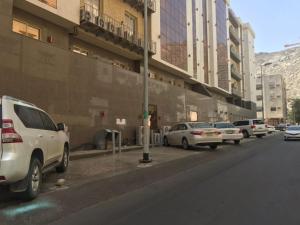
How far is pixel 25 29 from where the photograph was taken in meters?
21.6

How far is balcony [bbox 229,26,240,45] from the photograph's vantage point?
247 feet

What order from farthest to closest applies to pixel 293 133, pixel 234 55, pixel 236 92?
pixel 234 55 < pixel 236 92 < pixel 293 133

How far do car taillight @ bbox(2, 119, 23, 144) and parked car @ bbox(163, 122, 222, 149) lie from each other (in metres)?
16.4

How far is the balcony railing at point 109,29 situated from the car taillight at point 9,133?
56.9ft

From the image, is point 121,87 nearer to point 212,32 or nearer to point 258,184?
point 258,184

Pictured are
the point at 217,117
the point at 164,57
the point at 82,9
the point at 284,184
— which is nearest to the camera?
the point at 284,184

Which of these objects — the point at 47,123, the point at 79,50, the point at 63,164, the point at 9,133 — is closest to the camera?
the point at 9,133

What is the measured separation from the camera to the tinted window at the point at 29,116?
859 cm

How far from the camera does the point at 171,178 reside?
40.7 ft

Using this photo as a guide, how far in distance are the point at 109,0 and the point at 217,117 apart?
30.4m

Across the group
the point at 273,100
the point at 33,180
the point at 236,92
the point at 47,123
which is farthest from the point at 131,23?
the point at 273,100

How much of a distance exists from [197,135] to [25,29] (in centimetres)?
1072

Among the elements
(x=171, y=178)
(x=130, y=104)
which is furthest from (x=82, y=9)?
(x=171, y=178)

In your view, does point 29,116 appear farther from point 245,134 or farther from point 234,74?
point 234,74
